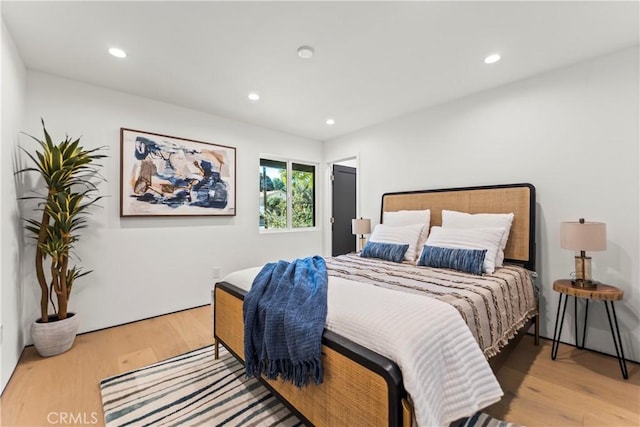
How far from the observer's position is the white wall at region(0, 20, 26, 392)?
1.88 metres

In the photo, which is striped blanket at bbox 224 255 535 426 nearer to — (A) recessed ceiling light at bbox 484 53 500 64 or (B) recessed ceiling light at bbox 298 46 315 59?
(B) recessed ceiling light at bbox 298 46 315 59

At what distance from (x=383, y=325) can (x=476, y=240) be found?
177cm

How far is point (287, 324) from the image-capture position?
141 centimetres

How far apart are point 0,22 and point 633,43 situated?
465 centimetres

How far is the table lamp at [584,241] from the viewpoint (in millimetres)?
2043

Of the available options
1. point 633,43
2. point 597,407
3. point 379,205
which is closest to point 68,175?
point 379,205

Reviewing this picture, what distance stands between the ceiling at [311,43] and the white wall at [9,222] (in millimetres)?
249

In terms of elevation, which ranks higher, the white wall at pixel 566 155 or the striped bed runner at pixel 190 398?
the white wall at pixel 566 155

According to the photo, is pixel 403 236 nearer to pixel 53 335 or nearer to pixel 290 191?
pixel 290 191

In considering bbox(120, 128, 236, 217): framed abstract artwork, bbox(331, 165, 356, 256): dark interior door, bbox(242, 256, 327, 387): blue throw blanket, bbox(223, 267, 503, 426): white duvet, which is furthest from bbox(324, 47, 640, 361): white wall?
bbox(120, 128, 236, 217): framed abstract artwork

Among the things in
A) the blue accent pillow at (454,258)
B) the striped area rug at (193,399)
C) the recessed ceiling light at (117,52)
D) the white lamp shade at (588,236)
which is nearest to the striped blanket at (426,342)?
the striped area rug at (193,399)

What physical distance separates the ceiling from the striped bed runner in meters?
2.54

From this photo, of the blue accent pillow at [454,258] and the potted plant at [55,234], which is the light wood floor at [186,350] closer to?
the potted plant at [55,234]

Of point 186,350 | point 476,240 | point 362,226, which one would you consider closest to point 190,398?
point 186,350
